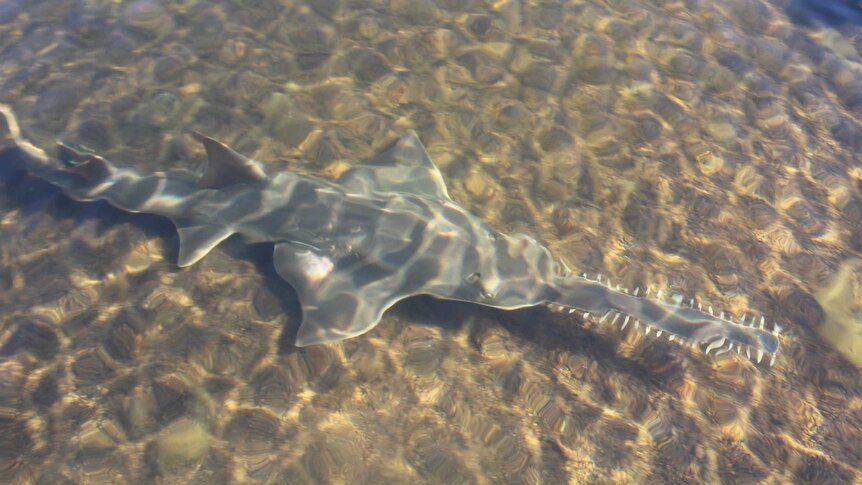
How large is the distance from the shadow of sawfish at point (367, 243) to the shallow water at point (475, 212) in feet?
1.01

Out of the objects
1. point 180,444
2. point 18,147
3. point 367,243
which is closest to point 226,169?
point 367,243

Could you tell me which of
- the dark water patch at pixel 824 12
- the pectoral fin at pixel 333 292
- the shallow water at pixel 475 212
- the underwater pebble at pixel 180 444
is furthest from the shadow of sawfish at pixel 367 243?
the dark water patch at pixel 824 12

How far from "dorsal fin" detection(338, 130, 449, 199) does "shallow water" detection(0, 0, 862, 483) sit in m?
0.37

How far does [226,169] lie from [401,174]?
65.8 inches

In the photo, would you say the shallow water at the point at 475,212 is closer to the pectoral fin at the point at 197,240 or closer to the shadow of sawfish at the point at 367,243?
the pectoral fin at the point at 197,240

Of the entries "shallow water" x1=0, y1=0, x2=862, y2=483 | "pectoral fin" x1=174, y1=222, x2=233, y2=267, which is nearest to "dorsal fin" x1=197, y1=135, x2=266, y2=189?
"pectoral fin" x1=174, y1=222, x2=233, y2=267

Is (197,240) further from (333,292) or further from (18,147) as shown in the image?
(18,147)

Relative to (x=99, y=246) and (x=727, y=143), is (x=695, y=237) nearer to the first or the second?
(x=727, y=143)

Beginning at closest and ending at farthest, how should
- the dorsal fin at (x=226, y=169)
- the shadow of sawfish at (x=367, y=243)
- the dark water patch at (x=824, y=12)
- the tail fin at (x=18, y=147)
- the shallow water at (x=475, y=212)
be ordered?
the shallow water at (x=475, y=212)
the shadow of sawfish at (x=367, y=243)
the dorsal fin at (x=226, y=169)
the tail fin at (x=18, y=147)
the dark water patch at (x=824, y=12)

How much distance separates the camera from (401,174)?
243 inches

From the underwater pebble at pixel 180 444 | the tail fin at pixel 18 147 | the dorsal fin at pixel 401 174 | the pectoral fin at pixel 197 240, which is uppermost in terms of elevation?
the dorsal fin at pixel 401 174

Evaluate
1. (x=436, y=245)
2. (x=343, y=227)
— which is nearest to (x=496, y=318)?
(x=436, y=245)

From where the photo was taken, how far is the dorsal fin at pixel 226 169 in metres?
5.57

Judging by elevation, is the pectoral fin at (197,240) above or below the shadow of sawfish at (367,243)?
below
